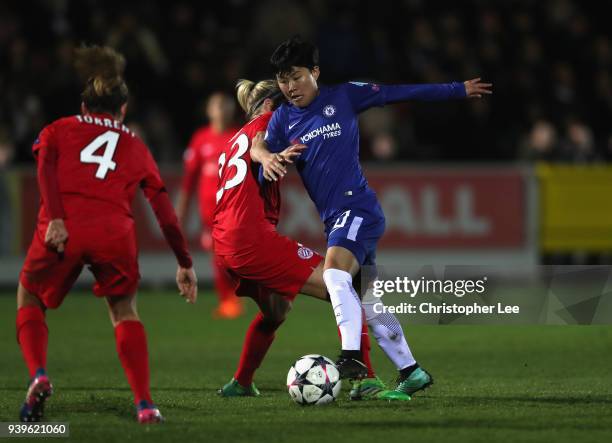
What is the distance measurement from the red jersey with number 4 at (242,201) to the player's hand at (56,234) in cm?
143

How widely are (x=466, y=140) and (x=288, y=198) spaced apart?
10.7 feet

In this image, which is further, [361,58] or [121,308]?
[361,58]

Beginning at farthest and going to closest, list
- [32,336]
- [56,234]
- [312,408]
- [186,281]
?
[312,408], [186,281], [32,336], [56,234]

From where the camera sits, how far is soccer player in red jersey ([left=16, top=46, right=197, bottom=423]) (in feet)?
20.6

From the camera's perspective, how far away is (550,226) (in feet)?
52.7

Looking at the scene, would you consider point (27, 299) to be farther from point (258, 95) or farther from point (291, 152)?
point (258, 95)

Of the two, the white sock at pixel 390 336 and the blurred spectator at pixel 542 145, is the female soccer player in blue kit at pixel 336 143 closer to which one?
the white sock at pixel 390 336

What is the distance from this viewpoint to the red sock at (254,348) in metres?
7.64

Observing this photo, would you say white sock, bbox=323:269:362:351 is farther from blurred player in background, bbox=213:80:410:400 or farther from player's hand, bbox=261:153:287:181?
player's hand, bbox=261:153:287:181

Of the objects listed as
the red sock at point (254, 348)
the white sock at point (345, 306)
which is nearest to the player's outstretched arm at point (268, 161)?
the white sock at point (345, 306)

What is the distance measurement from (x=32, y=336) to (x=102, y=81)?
1405 mm

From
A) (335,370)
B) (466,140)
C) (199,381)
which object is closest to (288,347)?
(199,381)

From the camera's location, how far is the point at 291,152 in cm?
708

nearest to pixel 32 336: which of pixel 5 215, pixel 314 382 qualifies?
pixel 314 382
